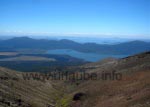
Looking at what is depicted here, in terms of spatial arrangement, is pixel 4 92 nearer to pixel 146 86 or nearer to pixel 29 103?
pixel 29 103

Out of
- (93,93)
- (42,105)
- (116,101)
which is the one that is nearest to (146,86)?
(116,101)

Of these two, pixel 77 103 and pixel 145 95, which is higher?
pixel 145 95

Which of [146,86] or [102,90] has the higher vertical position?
[146,86]

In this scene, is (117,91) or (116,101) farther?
(117,91)

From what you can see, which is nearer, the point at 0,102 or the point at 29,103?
the point at 0,102

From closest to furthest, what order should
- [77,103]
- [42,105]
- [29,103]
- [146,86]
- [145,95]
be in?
[145,95] → [146,86] → [29,103] → [42,105] → [77,103]

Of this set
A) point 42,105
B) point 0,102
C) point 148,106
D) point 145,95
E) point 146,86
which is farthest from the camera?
point 42,105

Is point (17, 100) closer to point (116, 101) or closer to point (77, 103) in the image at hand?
point (77, 103)

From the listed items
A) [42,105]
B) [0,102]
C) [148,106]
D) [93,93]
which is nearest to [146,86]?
[148,106]

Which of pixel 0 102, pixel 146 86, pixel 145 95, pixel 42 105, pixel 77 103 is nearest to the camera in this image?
pixel 145 95
